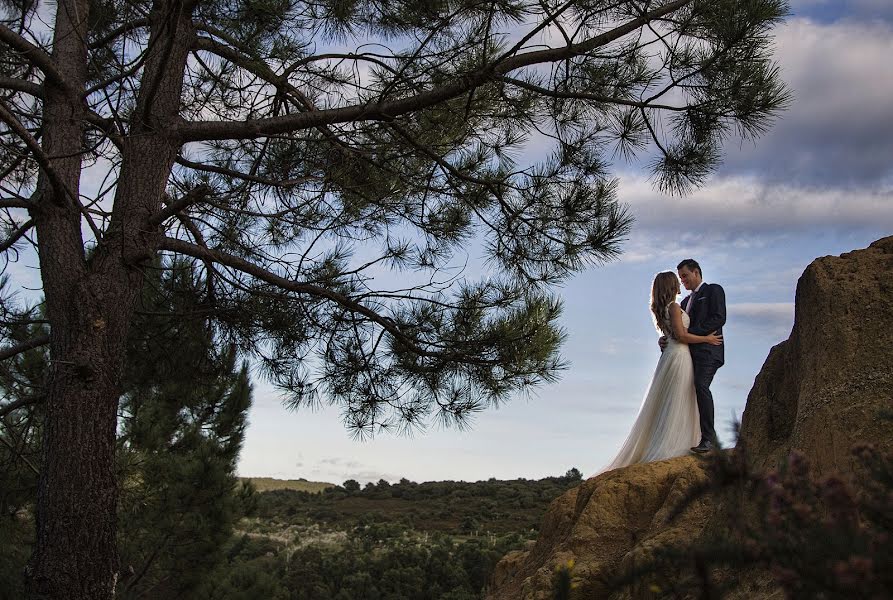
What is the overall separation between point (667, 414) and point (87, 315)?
4600 mm

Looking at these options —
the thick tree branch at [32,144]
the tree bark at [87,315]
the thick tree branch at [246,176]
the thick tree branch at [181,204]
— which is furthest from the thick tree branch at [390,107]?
the thick tree branch at [32,144]

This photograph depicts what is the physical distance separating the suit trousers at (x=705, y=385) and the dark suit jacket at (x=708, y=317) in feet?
0.08

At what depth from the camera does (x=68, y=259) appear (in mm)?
5719

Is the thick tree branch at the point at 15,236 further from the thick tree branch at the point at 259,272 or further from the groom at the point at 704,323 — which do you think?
the groom at the point at 704,323

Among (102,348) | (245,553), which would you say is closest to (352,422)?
(102,348)

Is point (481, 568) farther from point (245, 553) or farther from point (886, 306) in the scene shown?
point (886, 306)

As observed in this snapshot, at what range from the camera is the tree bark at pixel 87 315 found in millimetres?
5137

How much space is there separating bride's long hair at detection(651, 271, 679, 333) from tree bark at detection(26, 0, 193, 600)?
4213 millimetres

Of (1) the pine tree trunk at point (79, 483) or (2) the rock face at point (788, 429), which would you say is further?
(1) the pine tree trunk at point (79, 483)

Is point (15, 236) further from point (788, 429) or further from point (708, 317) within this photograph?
point (788, 429)

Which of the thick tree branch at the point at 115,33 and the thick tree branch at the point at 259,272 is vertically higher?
the thick tree branch at the point at 115,33

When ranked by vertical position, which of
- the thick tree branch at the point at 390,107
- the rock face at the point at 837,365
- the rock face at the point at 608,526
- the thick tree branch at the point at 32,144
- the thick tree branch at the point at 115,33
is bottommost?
the rock face at the point at 608,526

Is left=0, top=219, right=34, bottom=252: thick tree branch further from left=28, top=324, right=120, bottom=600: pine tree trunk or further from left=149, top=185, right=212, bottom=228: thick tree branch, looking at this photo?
left=28, top=324, right=120, bottom=600: pine tree trunk

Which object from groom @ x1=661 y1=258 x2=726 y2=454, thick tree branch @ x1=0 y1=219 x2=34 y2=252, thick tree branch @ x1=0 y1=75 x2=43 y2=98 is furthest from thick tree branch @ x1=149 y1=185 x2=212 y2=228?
groom @ x1=661 y1=258 x2=726 y2=454
